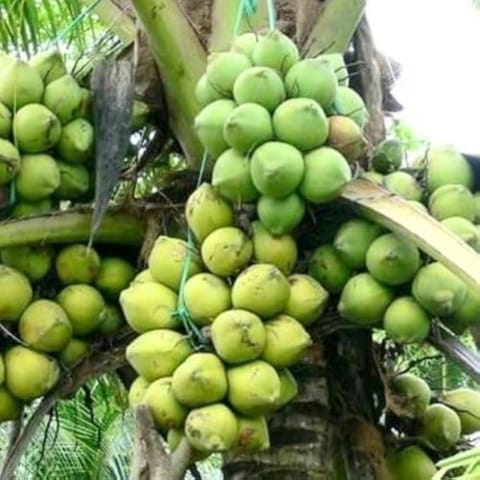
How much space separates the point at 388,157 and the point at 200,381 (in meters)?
0.48

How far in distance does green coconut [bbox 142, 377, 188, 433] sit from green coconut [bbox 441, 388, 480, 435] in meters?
0.55

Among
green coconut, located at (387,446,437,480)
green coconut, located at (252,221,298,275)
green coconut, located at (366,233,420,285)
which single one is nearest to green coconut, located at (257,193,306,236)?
green coconut, located at (252,221,298,275)

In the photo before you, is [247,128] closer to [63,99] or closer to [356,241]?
[356,241]

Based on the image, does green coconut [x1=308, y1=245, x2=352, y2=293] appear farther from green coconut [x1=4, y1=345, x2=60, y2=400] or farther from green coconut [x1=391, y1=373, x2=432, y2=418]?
green coconut [x1=4, y1=345, x2=60, y2=400]

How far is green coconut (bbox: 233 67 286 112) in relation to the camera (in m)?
1.61

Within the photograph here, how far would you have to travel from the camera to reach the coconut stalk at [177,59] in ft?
5.91

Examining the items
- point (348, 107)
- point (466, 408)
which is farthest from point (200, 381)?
point (466, 408)

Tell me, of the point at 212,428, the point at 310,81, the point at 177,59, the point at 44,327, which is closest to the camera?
the point at 212,428

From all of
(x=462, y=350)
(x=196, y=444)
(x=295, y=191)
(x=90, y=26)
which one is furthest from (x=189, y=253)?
(x=90, y=26)

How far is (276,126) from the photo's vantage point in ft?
5.27

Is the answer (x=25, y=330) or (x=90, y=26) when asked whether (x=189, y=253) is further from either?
(x=90, y=26)

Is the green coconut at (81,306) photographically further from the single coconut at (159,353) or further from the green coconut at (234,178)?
the green coconut at (234,178)

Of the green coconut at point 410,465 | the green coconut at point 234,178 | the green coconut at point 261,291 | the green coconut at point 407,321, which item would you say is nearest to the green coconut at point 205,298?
the green coconut at point 261,291

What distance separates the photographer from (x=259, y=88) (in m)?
1.61
